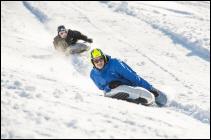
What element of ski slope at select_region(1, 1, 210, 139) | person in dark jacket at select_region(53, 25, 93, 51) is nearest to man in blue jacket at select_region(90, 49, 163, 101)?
ski slope at select_region(1, 1, 210, 139)

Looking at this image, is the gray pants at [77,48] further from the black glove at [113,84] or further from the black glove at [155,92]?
the black glove at [155,92]

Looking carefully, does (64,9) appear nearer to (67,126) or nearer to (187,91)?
(187,91)

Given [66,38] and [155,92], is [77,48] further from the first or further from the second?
[155,92]

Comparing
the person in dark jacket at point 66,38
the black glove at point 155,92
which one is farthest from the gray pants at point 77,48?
the black glove at point 155,92

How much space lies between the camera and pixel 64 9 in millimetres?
19234

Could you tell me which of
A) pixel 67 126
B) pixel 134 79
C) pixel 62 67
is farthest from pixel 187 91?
pixel 67 126

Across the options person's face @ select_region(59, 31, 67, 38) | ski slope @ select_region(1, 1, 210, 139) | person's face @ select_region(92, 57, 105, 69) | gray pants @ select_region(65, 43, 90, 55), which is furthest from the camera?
person's face @ select_region(59, 31, 67, 38)

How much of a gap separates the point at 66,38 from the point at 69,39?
0.28ft

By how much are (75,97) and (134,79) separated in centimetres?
174

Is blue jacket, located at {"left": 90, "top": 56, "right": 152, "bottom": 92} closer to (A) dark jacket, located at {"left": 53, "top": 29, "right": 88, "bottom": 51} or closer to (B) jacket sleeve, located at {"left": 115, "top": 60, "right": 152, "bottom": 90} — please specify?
(B) jacket sleeve, located at {"left": 115, "top": 60, "right": 152, "bottom": 90}

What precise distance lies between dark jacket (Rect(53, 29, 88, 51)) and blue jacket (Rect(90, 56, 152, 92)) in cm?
421

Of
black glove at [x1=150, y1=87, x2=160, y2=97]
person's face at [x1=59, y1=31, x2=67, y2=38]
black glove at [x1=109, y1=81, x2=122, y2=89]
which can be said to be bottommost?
black glove at [x1=150, y1=87, x2=160, y2=97]

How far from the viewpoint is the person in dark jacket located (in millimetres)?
11984

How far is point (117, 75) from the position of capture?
7.84m
